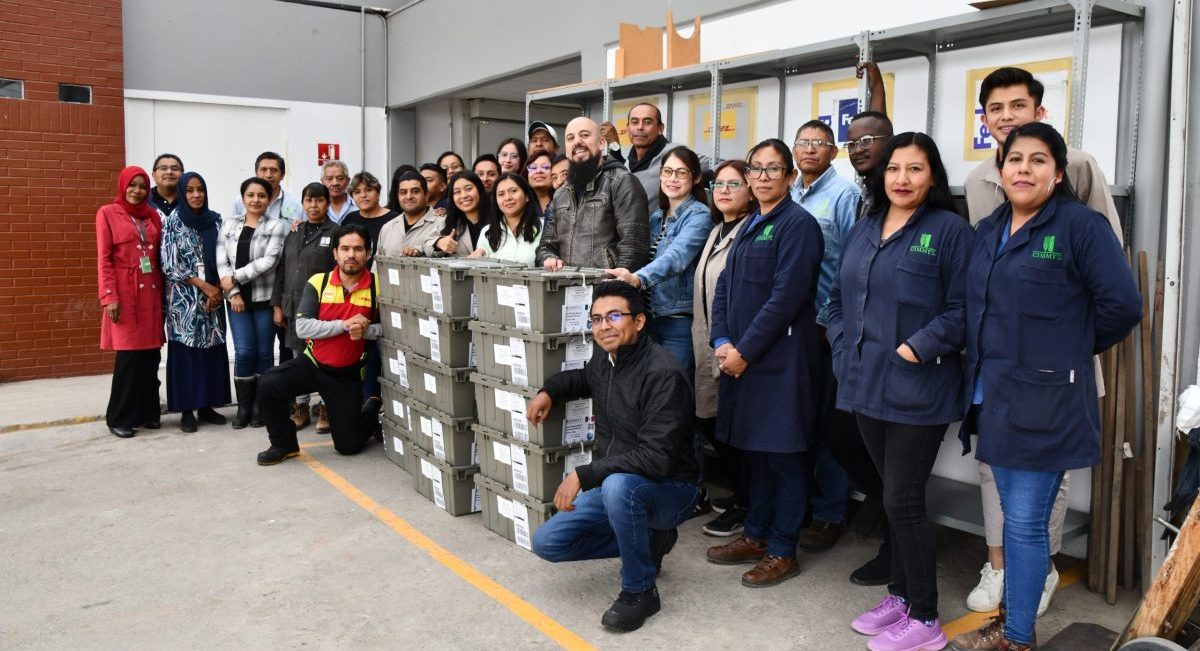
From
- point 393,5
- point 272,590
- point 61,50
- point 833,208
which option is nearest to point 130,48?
point 61,50

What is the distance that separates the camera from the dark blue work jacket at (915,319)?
3.36m

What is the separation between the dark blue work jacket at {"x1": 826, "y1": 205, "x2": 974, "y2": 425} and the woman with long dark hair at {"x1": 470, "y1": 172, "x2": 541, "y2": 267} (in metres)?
2.55

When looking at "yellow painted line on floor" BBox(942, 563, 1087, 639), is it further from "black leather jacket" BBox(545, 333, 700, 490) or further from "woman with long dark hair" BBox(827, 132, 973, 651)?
"black leather jacket" BBox(545, 333, 700, 490)

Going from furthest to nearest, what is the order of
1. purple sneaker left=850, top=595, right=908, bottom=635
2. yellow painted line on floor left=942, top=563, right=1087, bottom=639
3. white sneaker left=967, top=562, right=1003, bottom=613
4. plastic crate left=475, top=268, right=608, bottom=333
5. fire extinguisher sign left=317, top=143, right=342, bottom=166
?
fire extinguisher sign left=317, top=143, right=342, bottom=166
plastic crate left=475, top=268, right=608, bottom=333
white sneaker left=967, top=562, right=1003, bottom=613
yellow painted line on floor left=942, top=563, right=1087, bottom=639
purple sneaker left=850, top=595, right=908, bottom=635

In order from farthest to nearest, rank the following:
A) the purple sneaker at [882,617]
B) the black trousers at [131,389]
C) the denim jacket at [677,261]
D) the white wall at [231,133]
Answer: the white wall at [231,133]
the black trousers at [131,389]
the denim jacket at [677,261]
the purple sneaker at [882,617]

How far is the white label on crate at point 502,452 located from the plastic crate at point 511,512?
14 cm

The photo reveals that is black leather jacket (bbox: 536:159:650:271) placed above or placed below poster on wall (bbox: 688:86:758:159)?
below

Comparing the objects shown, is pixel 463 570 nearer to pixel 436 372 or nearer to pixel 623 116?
pixel 436 372

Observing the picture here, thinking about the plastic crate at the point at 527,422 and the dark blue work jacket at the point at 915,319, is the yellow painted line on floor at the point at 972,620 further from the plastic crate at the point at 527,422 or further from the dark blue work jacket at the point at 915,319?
the plastic crate at the point at 527,422

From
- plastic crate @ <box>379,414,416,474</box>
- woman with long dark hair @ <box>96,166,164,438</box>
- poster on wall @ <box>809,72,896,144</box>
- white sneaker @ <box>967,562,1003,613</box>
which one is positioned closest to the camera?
white sneaker @ <box>967,562,1003,613</box>

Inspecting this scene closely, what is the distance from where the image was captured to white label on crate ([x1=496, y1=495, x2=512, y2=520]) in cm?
483

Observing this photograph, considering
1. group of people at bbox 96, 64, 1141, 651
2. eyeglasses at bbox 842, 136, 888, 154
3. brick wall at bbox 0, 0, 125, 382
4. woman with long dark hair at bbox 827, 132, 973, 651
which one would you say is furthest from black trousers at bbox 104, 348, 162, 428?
woman with long dark hair at bbox 827, 132, 973, 651

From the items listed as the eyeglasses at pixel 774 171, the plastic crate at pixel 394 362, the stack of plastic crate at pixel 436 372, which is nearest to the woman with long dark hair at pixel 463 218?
the stack of plastic crate at pixel 436 372

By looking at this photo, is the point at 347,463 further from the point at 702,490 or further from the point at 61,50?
the point at 61,50
